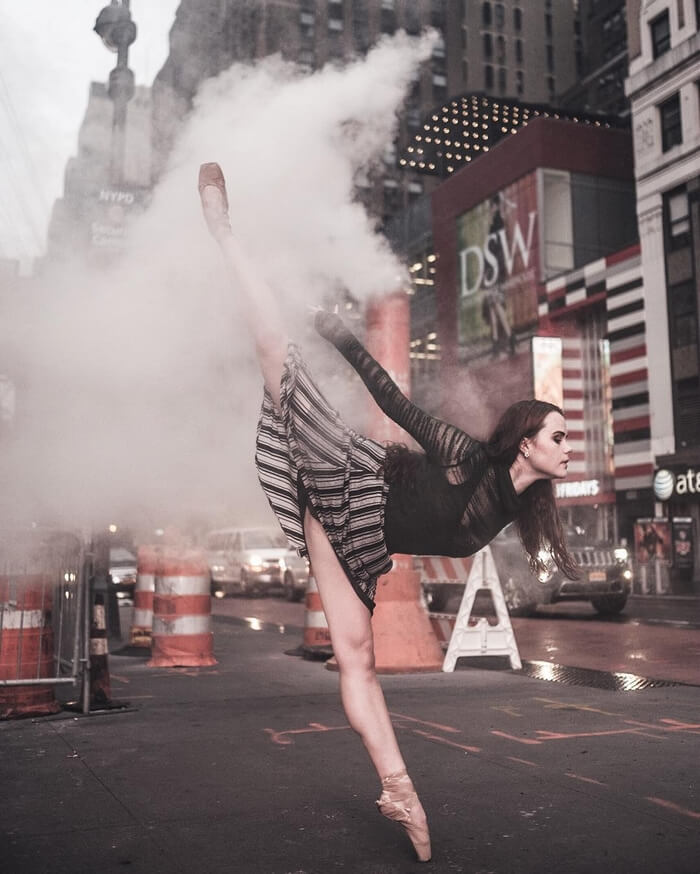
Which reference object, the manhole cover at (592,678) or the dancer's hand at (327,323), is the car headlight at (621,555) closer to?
the manhole cover at (592,678)

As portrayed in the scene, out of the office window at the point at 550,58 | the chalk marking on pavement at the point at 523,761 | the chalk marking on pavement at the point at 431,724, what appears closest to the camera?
the chalk marking on pavement at the point at 523,761

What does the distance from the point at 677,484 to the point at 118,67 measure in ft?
80.9

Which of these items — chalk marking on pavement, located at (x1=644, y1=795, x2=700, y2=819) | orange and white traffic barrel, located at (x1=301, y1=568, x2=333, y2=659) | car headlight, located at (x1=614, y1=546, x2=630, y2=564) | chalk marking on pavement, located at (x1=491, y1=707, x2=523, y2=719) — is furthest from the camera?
car headlight, located at (x1=614, y1=546, x2=630, y2=564)

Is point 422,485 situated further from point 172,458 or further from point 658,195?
point 658,195

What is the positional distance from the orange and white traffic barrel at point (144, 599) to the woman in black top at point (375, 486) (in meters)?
7.05

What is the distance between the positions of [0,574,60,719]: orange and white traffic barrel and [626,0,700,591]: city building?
26798mm

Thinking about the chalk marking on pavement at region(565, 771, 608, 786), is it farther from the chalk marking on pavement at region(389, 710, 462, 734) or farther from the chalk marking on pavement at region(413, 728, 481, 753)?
the chalk marking on pavement at region(389, 710, 462, 734)

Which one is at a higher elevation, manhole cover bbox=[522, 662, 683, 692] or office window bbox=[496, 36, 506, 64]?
office window bbox=[496, 36, 506, 64]

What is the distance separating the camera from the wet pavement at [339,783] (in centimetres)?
283

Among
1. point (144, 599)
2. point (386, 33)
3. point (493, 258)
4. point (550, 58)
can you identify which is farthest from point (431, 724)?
point (550, 58)

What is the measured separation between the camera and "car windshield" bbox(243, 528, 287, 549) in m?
22.1

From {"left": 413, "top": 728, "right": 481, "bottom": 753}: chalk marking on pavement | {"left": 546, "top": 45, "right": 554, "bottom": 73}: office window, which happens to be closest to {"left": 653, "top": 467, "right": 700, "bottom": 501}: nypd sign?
{"left": 413, "top": 728, "right": 481, "bottom": 753}: chalk marking on pavement

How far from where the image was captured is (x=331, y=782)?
3.76 m

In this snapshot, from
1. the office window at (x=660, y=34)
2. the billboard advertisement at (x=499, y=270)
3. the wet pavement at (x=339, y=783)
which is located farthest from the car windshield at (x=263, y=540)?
the office window at (x=660, y=34)
